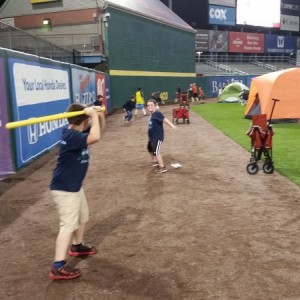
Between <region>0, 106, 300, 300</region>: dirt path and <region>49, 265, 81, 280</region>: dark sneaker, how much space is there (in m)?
0.08

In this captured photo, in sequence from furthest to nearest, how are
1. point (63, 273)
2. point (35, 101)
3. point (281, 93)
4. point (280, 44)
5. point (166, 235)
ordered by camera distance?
point (280, 44) → point (281, 93) → point (35, 101) → point (166, 235) → point (63, 273)

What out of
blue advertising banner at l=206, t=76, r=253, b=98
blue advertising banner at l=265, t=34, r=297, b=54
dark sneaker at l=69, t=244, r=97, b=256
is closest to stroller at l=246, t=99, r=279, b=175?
dark sneaker at l=69, t=244, r=97, b=256

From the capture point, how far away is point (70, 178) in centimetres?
416

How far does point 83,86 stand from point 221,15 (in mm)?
42481

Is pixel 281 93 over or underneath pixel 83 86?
underneath

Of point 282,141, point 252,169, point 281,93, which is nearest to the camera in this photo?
point 252,169

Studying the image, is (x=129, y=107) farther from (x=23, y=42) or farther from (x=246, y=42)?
(x=246, y=42)

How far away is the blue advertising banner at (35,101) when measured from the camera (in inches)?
Result: 358

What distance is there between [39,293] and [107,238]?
150 cm

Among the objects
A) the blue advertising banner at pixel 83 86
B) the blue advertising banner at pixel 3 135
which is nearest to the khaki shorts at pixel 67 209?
the blue advertising banner at pixel 3 135

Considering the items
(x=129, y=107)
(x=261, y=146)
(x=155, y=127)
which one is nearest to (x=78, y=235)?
(x=155, y=127)

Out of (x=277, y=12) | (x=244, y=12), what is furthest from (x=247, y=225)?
(x=277, y=12)

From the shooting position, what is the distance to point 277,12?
202ft

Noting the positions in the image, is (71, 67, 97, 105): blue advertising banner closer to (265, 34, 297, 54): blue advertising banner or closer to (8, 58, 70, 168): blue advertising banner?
(8, 58, 70, 168): blue advertising banner
